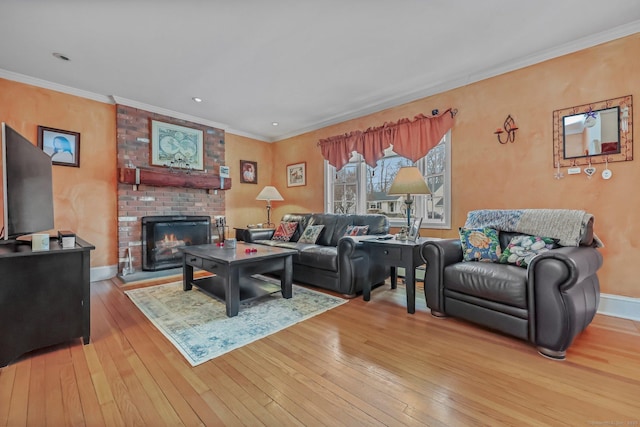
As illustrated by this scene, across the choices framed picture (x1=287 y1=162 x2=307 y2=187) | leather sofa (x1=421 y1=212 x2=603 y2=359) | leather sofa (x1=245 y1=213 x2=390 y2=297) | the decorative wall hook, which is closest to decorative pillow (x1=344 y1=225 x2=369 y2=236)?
leather sofa (x1=245 y1=213 x2=390 y2=297)

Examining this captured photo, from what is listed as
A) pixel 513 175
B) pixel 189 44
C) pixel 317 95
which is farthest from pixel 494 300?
pixel 189 44

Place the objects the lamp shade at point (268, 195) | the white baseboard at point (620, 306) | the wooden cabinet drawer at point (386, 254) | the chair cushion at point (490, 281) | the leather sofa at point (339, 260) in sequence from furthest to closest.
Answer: the lamp shade at point (268, 195) < the leather sofa at point (339, 260) < the wooden cabinet drawer at point (386, 254) < the white baseboard at point (620, 306) < the chair cushion at point (490, 281)

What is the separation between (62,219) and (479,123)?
5.21 meters

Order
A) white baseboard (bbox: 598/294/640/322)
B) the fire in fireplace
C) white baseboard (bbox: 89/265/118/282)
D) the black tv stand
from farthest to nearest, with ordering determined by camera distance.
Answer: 1. the fire in fireplace
2. white baseboard (bbox: 89/265/118/282)
3. white baseboard (bbox: 598/294/640/322)
4. the black tv stand

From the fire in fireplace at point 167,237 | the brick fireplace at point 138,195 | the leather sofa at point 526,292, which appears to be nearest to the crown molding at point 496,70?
the leather sofa at point 526,292

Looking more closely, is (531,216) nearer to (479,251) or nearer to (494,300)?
(479,251)

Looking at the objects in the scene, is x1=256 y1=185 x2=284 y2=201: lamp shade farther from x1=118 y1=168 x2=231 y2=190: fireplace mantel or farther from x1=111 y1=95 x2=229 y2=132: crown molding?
x1=111 y1=95 x2=229 y2=132: crown molding

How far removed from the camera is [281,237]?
413cm

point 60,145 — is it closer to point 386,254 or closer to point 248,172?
point 248,172

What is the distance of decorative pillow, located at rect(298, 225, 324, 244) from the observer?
151 inches

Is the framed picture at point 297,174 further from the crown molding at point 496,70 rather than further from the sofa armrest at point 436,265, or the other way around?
the sofa armrest at point 436,265

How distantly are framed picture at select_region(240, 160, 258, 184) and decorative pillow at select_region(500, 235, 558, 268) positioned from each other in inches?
174

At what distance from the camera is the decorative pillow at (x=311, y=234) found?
12.6 ft

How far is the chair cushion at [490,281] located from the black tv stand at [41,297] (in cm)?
277
